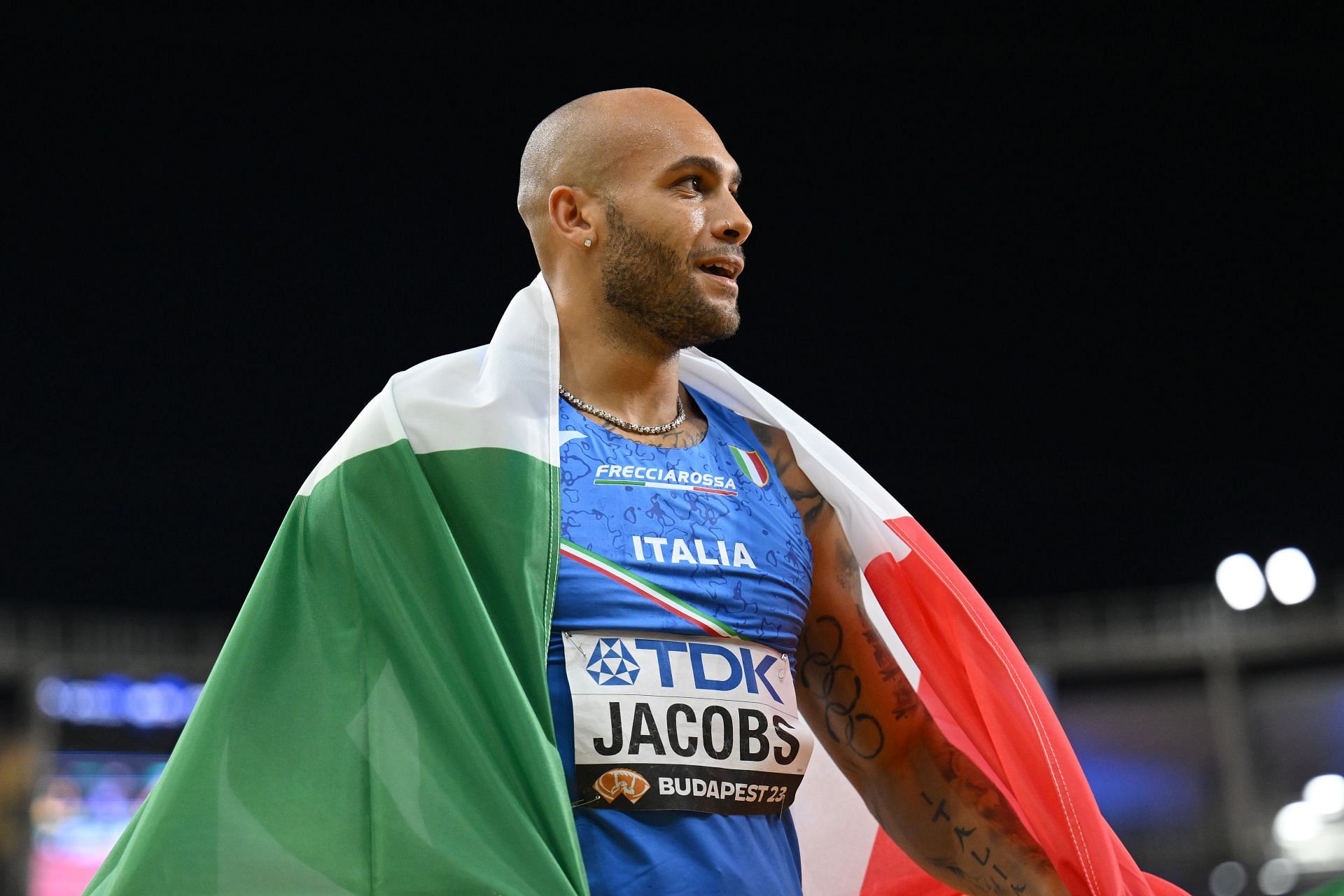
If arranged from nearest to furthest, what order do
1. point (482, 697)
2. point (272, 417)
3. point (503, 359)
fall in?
point (482, 697)
point (503, 359)
point (272, 417)

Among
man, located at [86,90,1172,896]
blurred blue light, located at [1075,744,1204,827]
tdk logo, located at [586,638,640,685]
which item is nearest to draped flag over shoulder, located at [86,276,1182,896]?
man, located at [86,90,1172,896]

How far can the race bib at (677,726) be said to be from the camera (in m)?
1.80

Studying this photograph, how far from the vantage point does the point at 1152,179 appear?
447 inches

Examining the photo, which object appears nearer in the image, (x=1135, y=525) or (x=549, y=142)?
(x=549, y=142)

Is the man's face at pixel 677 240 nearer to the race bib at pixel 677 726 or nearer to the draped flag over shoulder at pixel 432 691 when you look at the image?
the draped flag over shoulder at pixel 432 691

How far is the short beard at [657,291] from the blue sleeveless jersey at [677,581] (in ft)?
0.60

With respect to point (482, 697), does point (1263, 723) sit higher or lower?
higher

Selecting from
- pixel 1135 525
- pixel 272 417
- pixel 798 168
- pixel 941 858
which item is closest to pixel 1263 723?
pixel 1135 525

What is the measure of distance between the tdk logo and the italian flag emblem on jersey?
0.45 m

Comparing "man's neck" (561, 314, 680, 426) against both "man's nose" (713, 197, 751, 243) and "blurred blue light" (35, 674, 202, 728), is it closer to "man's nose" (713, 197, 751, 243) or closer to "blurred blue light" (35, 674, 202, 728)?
"man's nose" (713, 197, 751, 243)

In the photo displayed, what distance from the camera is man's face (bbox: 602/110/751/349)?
7.15 feet

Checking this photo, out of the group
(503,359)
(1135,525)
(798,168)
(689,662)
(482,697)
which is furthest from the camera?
(1135,525)

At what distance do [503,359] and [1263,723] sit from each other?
14.2 m

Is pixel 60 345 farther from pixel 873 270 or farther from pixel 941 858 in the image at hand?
pixel 941 858
